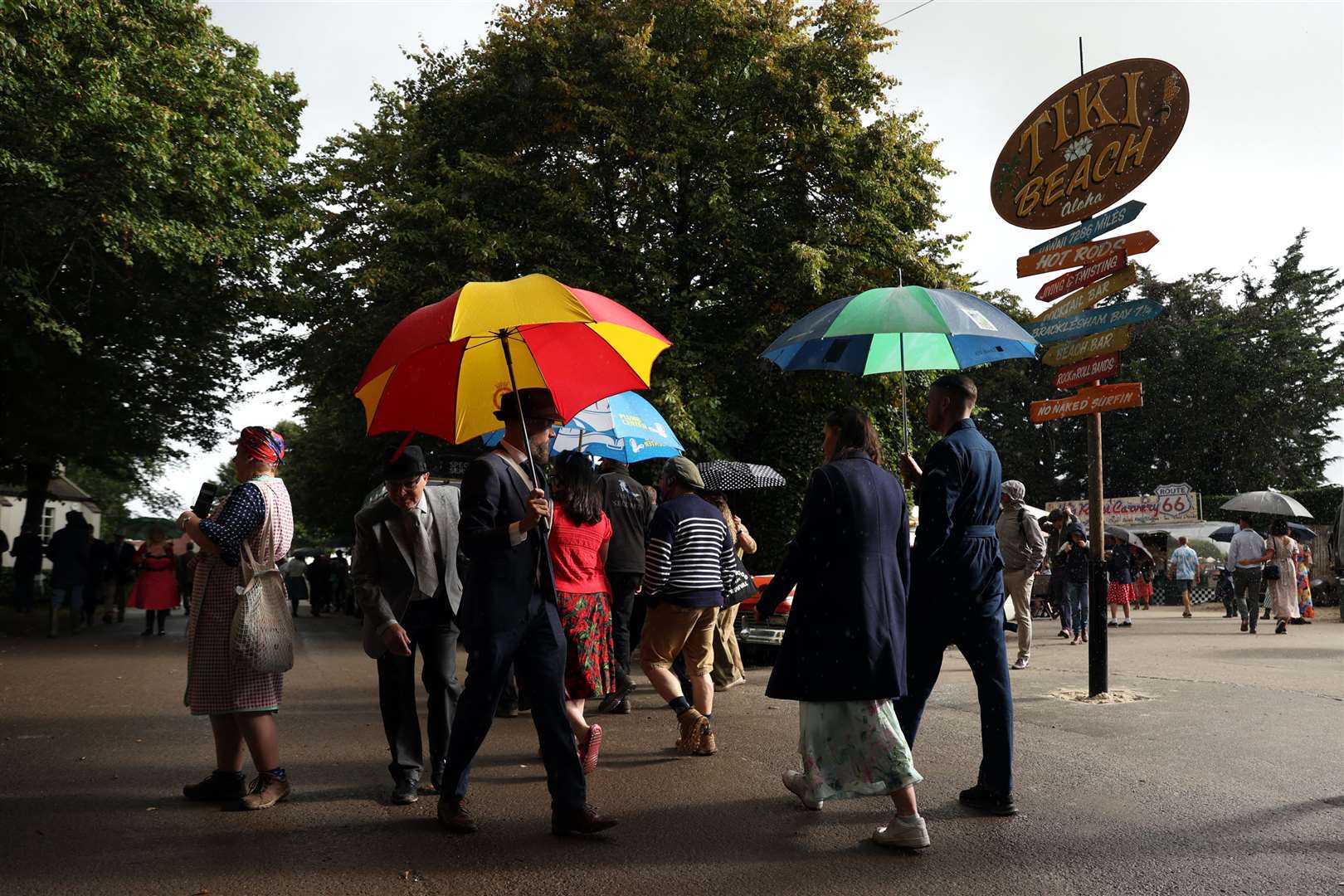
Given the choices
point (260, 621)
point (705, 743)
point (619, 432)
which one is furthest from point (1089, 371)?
point (260, 621)

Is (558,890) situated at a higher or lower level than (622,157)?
lower

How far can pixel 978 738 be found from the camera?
7.60 meters

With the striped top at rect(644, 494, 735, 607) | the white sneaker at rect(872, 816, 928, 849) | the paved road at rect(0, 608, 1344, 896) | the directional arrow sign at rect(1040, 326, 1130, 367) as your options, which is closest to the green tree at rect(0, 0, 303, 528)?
the paved road at rect(0, 608, 1344, 896)

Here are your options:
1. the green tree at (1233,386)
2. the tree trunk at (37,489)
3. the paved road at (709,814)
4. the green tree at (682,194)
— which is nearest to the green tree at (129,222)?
the tree trunk at (37,489)

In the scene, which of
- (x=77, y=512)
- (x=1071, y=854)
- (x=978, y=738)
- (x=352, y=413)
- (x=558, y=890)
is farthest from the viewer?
(x=352, y=413)

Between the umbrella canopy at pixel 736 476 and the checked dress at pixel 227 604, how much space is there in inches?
212

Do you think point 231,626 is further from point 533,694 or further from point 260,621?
point 533,694

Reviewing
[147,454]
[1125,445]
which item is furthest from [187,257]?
[1125,445]

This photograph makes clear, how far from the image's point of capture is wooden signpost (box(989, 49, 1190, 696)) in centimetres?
899

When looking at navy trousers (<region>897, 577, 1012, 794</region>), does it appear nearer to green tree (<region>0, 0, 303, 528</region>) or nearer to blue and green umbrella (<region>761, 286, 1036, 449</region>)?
blue and green umbrella (<region>761, 286, 1036, 449</region>)

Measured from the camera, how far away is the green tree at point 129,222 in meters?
15.3

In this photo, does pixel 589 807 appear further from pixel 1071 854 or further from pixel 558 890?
pixel 1071 854

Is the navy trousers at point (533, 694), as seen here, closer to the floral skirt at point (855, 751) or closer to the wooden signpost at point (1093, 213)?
the floral skirt at point (855, 751)

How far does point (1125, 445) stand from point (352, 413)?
36.8m
